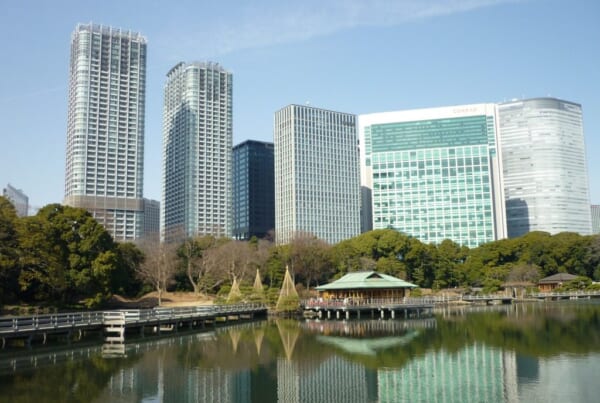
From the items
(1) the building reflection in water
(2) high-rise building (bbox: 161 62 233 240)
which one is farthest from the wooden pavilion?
(2) high-rise building (bbox: 161 62 233 240)

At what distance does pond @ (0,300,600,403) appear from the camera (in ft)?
70.1

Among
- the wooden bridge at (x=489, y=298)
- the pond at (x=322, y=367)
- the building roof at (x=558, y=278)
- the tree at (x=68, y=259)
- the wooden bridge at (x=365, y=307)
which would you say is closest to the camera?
the pond at (x=322, y=367)

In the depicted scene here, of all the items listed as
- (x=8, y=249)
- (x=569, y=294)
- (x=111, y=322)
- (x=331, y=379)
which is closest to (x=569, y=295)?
(x=569, y=294)

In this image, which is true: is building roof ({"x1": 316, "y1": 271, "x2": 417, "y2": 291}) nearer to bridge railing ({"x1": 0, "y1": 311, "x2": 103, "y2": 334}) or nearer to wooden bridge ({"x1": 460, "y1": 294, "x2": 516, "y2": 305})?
wooden bridge ({"x1": 460, "y1": 294, "x2": 516, "y2": 305})

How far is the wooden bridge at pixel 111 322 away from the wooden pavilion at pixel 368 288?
511 inches

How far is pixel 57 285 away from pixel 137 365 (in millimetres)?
19306

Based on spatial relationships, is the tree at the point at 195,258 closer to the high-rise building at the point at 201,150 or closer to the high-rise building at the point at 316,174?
the high-rise building at the point at 316,174

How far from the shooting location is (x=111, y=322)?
37.4 metres

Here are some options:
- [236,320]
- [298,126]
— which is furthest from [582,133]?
[236,320]

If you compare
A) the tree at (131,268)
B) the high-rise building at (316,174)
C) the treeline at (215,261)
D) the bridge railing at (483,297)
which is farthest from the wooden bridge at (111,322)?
the high-rise building at (316,174)

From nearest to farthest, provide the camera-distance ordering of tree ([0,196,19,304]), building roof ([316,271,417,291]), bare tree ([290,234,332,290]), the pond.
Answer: the pond, tree ([0,196,19,304]), building roof ([316,271,417,291]), bare tree ([290,234,332,290])

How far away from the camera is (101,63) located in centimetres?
13925

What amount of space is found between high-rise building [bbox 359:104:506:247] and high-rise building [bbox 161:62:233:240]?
4211 cm

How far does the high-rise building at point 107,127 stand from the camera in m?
136
